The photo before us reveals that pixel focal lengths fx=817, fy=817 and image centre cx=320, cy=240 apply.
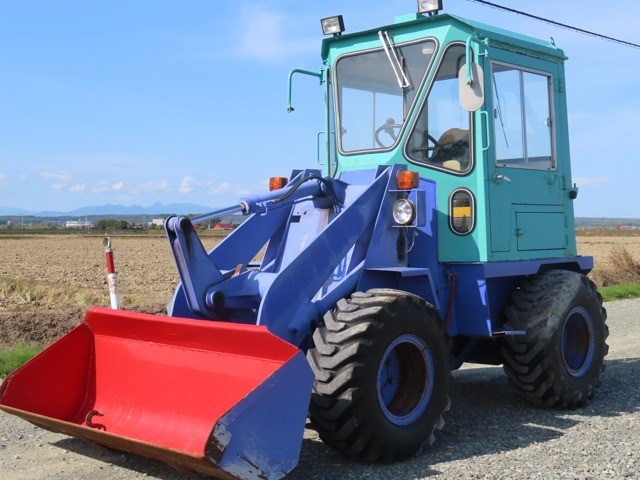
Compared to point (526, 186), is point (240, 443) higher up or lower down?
lower down

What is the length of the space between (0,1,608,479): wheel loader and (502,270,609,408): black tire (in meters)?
0.02

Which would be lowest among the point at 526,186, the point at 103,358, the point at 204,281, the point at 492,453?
the point at 492,453

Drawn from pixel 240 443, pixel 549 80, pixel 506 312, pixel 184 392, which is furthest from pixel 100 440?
pixel 549 80

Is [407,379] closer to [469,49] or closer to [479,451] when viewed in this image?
[479,451]

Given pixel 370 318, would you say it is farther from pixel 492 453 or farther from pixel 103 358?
→ pixel 103 358

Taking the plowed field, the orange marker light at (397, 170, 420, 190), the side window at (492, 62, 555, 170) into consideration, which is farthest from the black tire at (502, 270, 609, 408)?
the plowed field

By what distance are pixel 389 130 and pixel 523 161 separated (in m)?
1.22

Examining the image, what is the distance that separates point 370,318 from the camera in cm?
525

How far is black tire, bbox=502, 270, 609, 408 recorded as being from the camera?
22.1 feet

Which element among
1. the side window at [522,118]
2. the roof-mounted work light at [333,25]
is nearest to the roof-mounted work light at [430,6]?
the side window at [522,118]

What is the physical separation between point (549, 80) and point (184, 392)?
180 inches

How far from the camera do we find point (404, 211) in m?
6.19

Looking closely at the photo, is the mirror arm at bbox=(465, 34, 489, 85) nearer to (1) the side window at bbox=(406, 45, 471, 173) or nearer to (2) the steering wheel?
(1) the side window at bbox=(406, 45, 471, 173)

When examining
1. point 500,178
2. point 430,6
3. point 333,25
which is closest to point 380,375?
point 500,178
